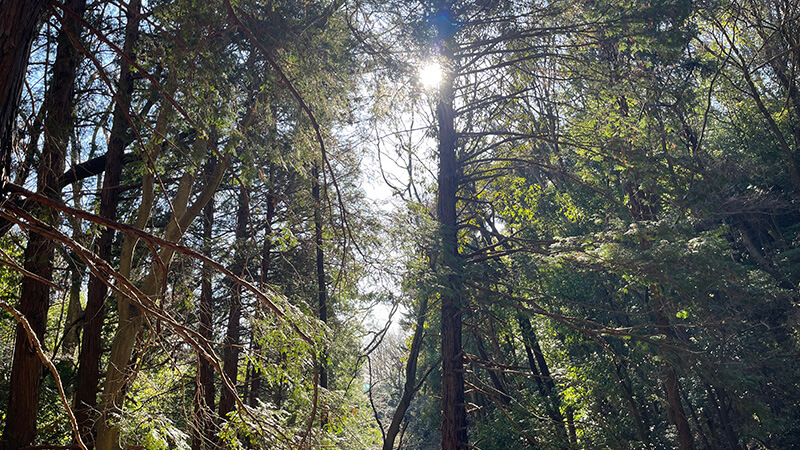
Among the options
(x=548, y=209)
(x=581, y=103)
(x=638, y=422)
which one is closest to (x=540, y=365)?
(x=638, y=422)

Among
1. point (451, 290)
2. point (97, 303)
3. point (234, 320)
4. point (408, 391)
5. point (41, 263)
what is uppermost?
point (234, 320)

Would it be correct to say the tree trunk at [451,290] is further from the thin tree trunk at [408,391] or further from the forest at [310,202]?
A: the thin tree trunk at [408,391]

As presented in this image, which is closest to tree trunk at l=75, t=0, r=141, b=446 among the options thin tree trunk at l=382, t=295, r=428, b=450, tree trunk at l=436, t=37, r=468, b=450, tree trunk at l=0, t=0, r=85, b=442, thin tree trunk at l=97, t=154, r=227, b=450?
tree trunk at l=0, t=0, r=85, b=442

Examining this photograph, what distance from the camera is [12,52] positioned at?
2424mm

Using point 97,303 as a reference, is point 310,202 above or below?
above

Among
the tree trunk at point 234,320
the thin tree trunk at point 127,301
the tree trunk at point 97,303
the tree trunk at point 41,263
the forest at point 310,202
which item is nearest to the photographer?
the forest at point 310,202

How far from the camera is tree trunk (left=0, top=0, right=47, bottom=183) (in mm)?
2404

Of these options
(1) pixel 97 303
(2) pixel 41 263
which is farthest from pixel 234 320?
(2) pixel 41 263

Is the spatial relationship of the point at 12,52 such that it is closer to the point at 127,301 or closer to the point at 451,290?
the point at 127,301

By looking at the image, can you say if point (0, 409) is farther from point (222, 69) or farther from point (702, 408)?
point (702, 408)

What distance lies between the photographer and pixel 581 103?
312 inches

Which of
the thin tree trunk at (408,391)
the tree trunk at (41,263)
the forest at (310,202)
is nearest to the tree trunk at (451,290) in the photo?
the forest at (310,202)

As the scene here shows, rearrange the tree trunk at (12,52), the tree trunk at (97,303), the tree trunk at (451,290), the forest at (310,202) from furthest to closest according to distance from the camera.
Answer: the tree trunk at (451,290) < the tree trunk at (97,303) < the forest at (310,202) < the tree trunk at (12,52)

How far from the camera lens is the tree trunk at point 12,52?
7.89 ft
